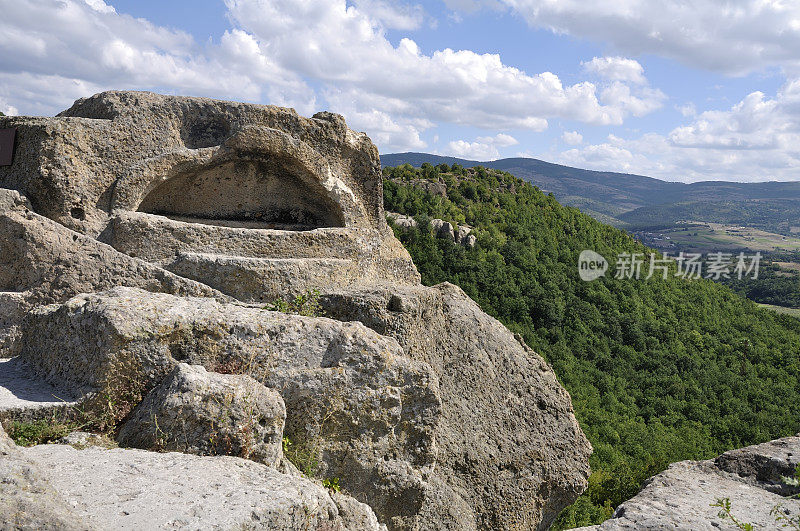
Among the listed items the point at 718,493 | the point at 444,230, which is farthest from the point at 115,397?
the point at 444,230

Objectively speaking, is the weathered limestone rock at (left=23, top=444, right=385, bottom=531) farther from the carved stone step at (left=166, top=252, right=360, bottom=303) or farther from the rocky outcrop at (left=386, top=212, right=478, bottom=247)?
the rocky outcrop at (left=386, top=212, right=478, bottom=247)

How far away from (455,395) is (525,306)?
25870mm

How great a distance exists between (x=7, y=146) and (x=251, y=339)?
174 inches

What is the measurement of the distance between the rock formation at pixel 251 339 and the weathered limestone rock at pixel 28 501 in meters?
0.12

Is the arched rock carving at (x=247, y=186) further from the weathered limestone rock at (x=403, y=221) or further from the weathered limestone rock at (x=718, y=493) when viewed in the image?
the weathered limestone rock at (x=403, y=221)

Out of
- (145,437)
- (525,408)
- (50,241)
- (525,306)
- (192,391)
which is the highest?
(50,241)

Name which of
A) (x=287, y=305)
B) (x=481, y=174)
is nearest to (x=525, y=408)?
(x=287, y=305)

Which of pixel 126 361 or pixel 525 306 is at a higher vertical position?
pixel 126 361

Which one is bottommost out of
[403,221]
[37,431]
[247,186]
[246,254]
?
[37,431]

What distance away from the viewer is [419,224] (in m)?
31.0

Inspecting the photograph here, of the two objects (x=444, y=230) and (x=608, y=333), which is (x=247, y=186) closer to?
(x=444, y=230)

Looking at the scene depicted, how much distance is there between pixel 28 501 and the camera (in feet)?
10.2

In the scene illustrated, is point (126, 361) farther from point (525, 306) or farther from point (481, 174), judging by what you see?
point (481, 174)

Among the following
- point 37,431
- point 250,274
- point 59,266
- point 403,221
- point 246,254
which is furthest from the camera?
point 403,221
